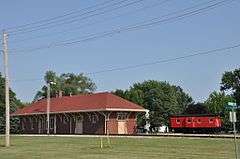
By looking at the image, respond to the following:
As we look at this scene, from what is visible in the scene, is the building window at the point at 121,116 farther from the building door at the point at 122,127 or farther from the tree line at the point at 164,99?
the tree line at the point at 164,99

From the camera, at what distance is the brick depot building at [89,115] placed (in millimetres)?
72062

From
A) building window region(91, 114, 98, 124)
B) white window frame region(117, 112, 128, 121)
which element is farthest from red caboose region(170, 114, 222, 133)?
building window region(91, 114, 98, 124)

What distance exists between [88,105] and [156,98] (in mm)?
41193

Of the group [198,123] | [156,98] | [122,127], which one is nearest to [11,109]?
[156,98]

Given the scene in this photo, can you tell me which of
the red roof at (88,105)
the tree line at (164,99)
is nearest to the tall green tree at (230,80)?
the tree line at (164,99)

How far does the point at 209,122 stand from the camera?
2712 inches

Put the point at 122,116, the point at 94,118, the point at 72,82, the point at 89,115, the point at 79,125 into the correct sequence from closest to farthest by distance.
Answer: the point at 122,116, the point at 94,118, the point at 89,115, the point at 79,125, the point at 72,82

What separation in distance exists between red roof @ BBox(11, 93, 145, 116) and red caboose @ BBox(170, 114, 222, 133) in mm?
5771

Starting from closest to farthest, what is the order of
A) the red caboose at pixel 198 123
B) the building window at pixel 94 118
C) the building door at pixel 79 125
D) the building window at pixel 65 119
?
the red caboose at pixel 198 123 < the building window at pixel 94 118 < the building door at pixel 79 125 < the building window at pixel 65 119

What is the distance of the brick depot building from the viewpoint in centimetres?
7206

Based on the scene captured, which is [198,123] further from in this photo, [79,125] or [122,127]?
Result: [79,125]

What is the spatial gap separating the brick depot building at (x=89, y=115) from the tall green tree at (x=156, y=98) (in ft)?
64.1

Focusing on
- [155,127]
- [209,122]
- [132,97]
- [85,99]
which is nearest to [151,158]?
[209,122]

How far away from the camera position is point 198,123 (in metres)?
69.7
